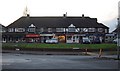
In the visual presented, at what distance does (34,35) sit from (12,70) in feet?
296

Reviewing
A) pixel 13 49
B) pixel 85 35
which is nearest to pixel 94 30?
pixel 85 35

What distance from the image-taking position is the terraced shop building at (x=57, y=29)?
111575 millimetres

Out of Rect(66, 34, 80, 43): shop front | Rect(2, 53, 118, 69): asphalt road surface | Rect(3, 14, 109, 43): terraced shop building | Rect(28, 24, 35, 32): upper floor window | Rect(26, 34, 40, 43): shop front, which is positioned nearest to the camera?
Rect(2, 53, 118, 69): asphalt road surface

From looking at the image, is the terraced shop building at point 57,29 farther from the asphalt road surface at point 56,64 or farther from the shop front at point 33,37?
the asphalt road surface at point 56,64

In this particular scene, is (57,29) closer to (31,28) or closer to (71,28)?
(71,28)

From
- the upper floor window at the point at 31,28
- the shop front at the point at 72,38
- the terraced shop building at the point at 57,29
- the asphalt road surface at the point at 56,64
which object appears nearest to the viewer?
the asphalt road surface at the point at 56,64

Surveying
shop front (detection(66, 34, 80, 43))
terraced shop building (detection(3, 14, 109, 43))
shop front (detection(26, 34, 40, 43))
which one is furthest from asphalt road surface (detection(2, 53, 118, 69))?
terraced shop building (detection(3, 14, 109, 43))

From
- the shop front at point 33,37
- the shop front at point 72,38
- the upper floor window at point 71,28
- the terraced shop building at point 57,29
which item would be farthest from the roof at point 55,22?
the shop front at point 33,37

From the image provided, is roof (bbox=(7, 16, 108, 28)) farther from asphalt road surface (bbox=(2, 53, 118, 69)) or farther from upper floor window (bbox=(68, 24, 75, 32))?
asphalt road surface (bbox=(2, 53, 118, 69))

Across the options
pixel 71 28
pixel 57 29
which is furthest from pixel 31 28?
pixel 71 28

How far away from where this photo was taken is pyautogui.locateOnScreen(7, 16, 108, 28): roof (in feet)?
367

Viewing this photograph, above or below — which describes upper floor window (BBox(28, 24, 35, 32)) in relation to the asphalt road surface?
above

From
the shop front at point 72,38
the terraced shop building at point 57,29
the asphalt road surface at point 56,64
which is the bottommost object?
the asphalt road surface at point 56,64

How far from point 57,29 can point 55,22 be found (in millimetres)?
2186
